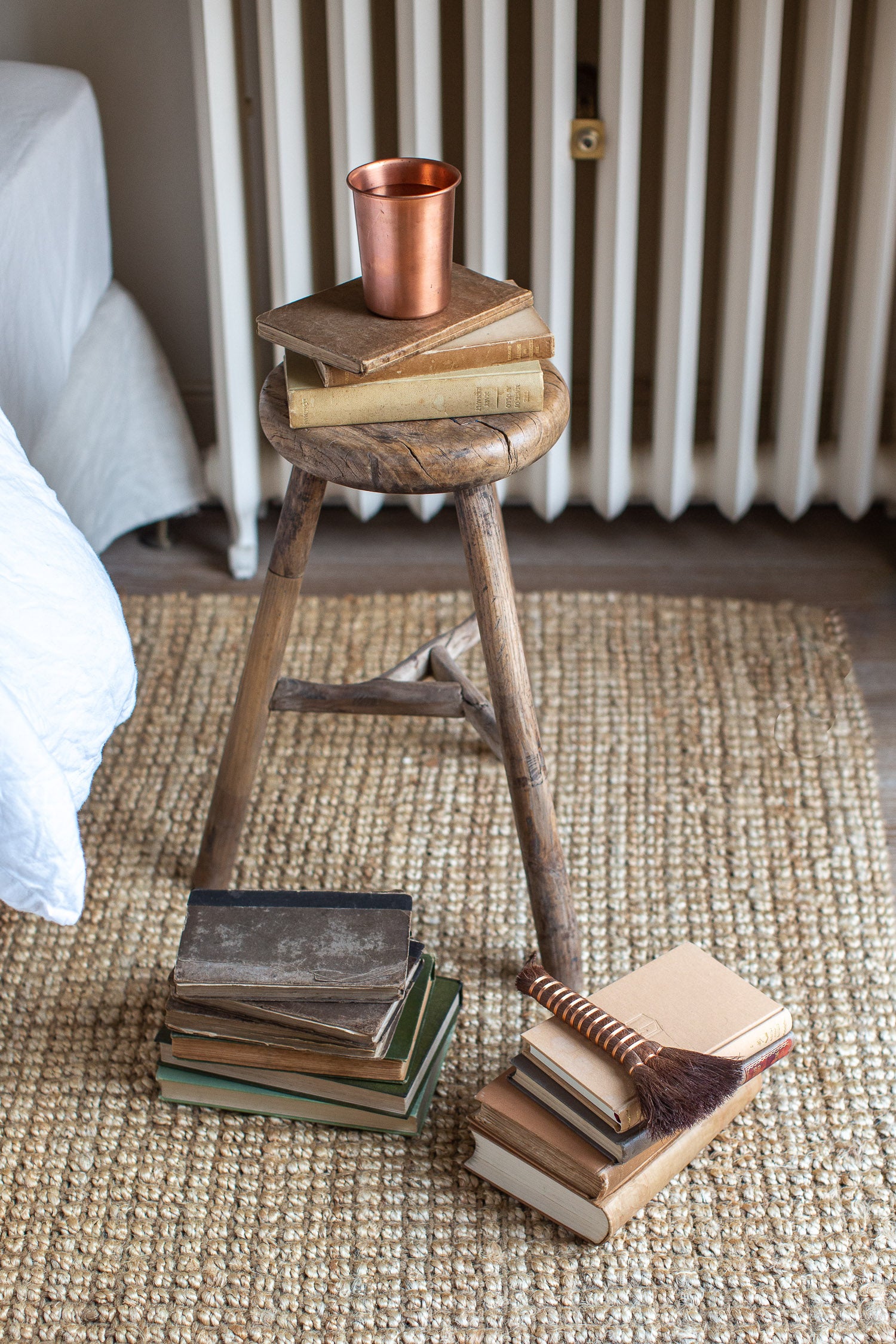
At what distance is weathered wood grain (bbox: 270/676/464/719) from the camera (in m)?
1.13

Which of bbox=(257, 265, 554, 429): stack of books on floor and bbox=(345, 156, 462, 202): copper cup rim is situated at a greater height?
bbox=(345, 156, 462, 202): copper cup rim

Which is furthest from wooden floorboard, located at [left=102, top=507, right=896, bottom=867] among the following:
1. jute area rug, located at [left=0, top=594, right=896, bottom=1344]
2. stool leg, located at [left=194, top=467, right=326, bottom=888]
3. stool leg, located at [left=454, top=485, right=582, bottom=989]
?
stool leg, located at [left=454, top=485, right=582, bottom=989]

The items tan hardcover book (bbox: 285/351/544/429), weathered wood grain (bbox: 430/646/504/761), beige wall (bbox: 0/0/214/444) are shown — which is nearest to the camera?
tan hardcover book (bbox: 285/351/544/429)

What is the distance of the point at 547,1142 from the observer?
86 cm

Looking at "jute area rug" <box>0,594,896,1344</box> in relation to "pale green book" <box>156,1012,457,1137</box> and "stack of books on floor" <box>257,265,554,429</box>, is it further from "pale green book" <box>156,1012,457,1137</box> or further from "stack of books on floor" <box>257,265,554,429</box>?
"stack of books on floor" <box>257,265,554,429</box>

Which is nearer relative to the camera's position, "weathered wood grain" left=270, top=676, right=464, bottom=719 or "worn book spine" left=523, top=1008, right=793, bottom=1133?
"worn book spine" left=523, top=1008, right=793, bottom=1133

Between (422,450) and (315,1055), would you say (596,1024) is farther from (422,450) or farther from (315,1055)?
(422,450)

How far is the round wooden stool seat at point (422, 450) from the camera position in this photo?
0.84 m

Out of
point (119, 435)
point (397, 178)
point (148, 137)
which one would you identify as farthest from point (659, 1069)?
point (148, 137)

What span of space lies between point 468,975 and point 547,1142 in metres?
0.23

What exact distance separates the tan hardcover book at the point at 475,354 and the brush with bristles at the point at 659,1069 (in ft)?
1.46

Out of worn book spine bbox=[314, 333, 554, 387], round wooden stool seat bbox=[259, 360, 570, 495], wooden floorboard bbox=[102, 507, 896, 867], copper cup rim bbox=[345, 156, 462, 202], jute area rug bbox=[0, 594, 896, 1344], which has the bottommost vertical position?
jute area rug bbox=[0, 594, 896, 1344]

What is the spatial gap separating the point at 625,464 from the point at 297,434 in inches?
30.8

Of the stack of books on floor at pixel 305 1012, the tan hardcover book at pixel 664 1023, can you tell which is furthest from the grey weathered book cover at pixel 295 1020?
the tan hardcover book at pixel 664 1023
